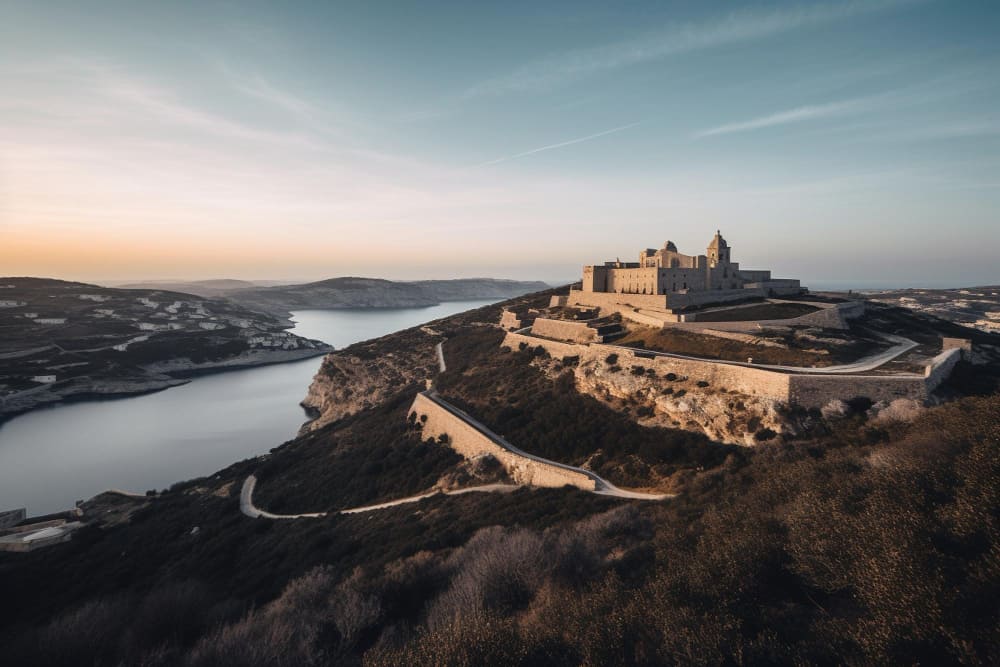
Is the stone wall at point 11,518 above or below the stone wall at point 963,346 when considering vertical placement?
below

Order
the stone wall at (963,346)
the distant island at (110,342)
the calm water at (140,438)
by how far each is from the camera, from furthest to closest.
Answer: the distant island at (110,342), the calm water at (140,438), the stone wall at (963,346)

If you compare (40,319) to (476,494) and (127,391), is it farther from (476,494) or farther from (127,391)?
(476,494)

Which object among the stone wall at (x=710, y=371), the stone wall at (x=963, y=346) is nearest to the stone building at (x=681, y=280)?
the stone wall at (x=710, y=371)

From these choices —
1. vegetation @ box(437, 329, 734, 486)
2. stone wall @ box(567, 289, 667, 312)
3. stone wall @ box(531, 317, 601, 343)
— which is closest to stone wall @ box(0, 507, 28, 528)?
vegetation @ box(437, 329, 734, 486)

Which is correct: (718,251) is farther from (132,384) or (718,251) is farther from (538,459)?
(132,384)

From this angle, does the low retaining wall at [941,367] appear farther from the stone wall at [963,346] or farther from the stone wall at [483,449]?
the stone wall at [483,449]

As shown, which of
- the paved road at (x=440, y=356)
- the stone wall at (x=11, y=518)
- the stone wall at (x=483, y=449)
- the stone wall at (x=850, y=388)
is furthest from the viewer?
the paved road at (x=440, y=356)
